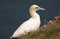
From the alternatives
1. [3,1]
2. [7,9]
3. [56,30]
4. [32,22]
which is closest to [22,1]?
[3,1]

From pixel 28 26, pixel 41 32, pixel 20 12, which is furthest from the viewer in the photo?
pixel 20 12

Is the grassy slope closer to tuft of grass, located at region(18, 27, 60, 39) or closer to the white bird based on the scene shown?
tuft of grass, located at region(18, 27, 60, 39)

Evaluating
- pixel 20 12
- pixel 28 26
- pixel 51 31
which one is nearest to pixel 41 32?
pixel 51 31

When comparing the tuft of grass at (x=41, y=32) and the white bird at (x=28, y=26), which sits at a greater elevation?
the white bird at (x=28, y=26)

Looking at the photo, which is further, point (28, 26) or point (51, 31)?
point (28, 26)

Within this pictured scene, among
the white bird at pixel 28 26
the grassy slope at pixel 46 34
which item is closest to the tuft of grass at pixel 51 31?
the grassy slope at pixel 46 34

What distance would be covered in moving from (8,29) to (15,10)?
380 cm

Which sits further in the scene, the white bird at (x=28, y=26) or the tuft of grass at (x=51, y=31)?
the white bird at (x=28, y=26)

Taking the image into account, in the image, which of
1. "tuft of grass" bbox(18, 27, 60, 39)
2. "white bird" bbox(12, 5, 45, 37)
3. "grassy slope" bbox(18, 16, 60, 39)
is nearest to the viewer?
"grassy slope" bbox(18, 16, 60, 39)

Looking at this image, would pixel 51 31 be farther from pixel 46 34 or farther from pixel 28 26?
pixel 28 26

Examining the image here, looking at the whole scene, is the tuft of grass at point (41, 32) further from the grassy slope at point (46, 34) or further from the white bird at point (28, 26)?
the white bird at point (28, 26)

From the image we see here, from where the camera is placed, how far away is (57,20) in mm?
11461

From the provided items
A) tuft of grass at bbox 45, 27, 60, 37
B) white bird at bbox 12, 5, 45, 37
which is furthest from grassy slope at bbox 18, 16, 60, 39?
white bird at bbox 12, 5, 45, 37

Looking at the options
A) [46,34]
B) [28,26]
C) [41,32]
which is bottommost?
[46,34]
